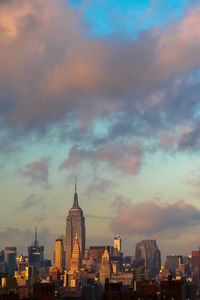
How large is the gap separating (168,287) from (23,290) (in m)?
87.1

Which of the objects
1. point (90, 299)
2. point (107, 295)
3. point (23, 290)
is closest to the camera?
point (107, 295)

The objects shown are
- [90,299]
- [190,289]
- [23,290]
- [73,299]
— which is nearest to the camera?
[190,289]

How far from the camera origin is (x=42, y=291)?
4070 inches

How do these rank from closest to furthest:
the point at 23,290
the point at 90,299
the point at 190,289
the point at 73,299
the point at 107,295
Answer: the point at 107,295
the point at 190,289
the point at 73,299
the point at 90,299
the point at 23,290

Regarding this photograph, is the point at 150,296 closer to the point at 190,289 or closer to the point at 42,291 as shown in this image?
the point at 42,291

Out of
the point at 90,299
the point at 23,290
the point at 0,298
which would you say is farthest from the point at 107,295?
the point at 23,290

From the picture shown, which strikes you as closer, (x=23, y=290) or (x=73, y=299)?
(x=73, y=299)

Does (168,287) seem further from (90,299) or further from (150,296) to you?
(90,299)

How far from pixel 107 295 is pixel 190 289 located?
30803 millimetres

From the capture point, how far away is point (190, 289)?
13100 centimetres

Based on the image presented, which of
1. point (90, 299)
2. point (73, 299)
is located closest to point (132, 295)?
point (73, 299)

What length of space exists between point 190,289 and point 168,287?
25.8m

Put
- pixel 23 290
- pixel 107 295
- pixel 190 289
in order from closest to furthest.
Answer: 1. pixel 107 295
2. pixel 190 289
3. pixel 23 290

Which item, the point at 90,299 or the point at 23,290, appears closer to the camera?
the point at 90,299
